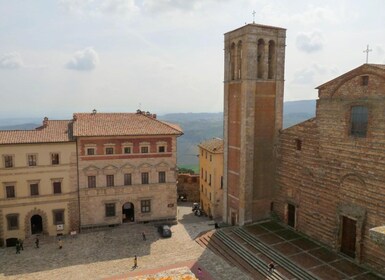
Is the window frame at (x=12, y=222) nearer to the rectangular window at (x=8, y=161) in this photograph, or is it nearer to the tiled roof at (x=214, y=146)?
the rectangular window at (x=8, y=161)

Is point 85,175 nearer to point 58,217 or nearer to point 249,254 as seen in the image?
point 58,217

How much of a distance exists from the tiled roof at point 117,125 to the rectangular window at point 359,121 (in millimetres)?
17097

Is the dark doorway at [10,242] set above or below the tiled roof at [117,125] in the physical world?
below

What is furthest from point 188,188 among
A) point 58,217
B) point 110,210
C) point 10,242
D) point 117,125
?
point 10,242

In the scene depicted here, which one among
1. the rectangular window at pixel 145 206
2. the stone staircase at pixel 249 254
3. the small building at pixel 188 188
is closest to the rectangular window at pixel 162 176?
the rectangular window at pixel 145 206

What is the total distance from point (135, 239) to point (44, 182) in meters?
10.4

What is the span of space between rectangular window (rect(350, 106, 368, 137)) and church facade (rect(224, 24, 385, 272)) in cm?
7

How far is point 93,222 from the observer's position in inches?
1369

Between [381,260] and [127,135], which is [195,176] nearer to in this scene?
[127,135]

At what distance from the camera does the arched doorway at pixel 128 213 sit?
36.3 meters

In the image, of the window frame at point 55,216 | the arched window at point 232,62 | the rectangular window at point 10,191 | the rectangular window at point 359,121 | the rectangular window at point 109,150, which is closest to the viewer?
the rectangular window at point 359,121

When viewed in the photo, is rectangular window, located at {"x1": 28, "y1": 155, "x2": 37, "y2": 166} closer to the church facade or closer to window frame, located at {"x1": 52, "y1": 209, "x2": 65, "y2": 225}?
window frame, located at {"x1": 52, "y1": 209, "x2": 65, "y2": 225}

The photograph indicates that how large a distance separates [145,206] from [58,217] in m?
8.70

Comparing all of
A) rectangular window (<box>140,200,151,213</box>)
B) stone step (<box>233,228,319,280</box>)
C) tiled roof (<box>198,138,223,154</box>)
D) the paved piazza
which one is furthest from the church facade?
rectangular window (<box>140,200,151,213</box>)
